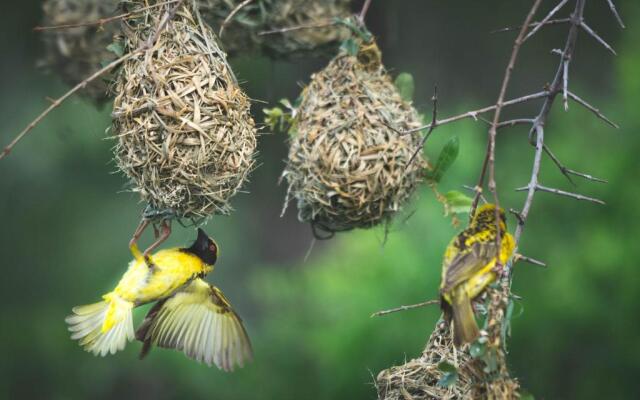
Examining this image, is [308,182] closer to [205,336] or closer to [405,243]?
[205,336]

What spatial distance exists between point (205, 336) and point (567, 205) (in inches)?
89.0

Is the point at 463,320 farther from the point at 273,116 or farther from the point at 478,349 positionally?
the point at 273,116

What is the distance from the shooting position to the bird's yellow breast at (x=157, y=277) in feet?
10.9

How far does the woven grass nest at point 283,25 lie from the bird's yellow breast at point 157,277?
0.97m

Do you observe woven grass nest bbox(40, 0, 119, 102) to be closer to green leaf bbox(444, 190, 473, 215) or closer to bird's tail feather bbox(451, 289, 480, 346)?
green leaf bbox(444, 190, 473, 215)

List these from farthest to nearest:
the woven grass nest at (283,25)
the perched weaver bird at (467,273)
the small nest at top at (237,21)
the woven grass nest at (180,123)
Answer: the woven grass nest at (283,25)
the small nest at top at (237,21)
the woven grass nest at (180,123)
the perched weaver bird at (467,273)

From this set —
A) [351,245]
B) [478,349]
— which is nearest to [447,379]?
[478,349]

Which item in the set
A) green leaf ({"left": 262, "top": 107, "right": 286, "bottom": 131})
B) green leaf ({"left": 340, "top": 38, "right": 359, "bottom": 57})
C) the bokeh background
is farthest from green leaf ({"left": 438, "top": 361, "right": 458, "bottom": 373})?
green leaf ({"left": 340, "top": 38, "right": 359, "bottom": 57})

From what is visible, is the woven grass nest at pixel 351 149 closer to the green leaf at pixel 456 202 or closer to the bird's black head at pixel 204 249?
the green leaf at pixel 456 202

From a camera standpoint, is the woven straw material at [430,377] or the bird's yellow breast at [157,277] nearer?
the woven straw material at [430,377]

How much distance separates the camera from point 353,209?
3.36 m

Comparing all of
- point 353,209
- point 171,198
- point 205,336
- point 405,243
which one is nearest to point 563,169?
point 353,209

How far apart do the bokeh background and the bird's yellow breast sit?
0.43 feet

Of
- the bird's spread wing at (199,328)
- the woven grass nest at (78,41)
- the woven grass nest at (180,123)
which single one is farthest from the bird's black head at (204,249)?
the woven grass nest at (78,41)
